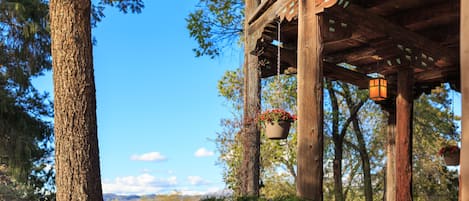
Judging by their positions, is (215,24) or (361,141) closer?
(215,24)

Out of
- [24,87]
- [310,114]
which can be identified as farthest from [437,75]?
[24,87]

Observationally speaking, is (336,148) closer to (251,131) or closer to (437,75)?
(437,75)

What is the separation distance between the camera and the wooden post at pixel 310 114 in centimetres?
324

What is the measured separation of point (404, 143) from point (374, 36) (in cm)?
153

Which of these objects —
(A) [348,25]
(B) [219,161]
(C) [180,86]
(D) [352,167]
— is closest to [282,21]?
(A) [348,25]

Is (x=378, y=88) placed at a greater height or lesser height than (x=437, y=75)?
lesser

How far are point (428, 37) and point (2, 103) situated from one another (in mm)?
7231

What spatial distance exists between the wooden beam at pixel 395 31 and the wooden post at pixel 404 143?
17.7 inches

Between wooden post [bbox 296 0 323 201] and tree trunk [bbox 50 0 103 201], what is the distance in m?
1.77

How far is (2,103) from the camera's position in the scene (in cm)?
831

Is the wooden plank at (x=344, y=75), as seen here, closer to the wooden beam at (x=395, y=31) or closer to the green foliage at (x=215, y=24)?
the wooden beam at (x=395, y=31)

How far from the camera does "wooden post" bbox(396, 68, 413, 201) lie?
5.66 metres

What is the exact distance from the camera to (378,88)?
237 inches

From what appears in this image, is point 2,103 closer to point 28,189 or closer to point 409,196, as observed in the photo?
point 28,189
